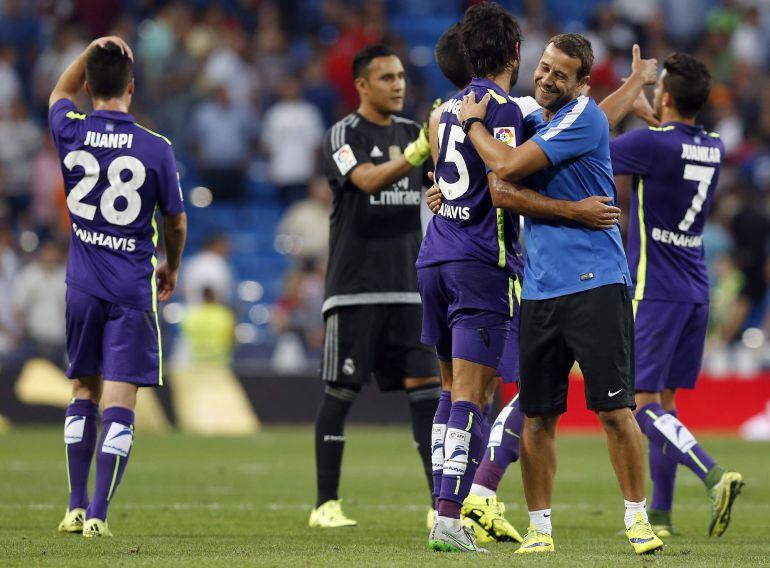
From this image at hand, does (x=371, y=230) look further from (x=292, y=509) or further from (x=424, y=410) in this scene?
(x=292, y=509)

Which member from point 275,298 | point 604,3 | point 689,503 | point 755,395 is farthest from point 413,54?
point 689,503

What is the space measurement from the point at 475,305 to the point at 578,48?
1.34 metres

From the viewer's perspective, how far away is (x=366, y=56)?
8758 mm

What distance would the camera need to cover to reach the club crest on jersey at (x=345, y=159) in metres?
8.45

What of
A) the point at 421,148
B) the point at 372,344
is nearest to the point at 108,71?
the point at 421,148

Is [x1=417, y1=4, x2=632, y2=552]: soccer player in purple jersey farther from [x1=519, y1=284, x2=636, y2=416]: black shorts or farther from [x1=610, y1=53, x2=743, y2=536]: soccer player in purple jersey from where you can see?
[x1=610, y1=53, x2=743, y2=536]: soccer player in purple jersey

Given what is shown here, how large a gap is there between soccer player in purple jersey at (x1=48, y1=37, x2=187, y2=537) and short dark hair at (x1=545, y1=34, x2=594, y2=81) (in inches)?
90.7

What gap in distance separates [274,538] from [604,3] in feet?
56.8

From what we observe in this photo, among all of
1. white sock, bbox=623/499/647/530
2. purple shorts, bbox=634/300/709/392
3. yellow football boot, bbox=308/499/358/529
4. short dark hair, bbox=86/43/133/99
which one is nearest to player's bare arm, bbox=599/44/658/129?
purple shorts, bbox=634/300/709/392

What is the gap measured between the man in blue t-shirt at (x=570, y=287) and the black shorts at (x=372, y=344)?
6.15ft

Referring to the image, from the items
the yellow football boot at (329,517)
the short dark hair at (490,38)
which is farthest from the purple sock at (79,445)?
the short dark hair at (490,38)

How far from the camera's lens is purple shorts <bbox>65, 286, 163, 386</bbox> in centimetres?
754

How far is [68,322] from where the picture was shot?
769cm

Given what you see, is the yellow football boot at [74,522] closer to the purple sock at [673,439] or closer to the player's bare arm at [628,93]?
the purple sock at [673,439]
